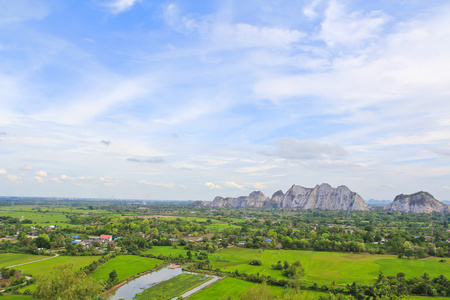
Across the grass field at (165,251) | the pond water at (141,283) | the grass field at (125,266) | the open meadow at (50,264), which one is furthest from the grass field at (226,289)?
the open meadow at (50,264)

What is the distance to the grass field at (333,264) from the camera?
34.9 metres

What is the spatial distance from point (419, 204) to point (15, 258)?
150325mm

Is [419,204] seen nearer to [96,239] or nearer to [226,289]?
[226,289]

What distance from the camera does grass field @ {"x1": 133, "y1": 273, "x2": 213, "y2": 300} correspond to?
91.5 ft

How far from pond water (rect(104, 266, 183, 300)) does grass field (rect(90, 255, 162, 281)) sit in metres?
1.61

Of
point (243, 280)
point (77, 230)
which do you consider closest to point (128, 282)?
point (243, 280)

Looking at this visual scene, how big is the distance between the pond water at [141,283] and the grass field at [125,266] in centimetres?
161

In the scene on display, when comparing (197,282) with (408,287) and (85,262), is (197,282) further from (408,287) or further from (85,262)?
(408,287)

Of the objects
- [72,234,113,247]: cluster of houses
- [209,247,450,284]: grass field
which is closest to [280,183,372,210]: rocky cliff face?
[209,247,450,284]: grass field

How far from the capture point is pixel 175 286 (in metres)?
30.8

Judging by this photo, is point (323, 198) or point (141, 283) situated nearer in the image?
A: point (141, 283)

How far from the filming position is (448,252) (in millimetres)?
47094

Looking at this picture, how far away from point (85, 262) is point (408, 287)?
40.1 meters

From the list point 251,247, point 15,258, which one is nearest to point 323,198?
point 251,247
